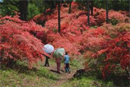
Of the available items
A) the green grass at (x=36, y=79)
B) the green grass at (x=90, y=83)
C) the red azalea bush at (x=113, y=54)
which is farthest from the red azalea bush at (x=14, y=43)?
the red azalea bush at (x=113, y=54)

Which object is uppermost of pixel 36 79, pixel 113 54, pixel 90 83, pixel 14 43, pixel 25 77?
pixel 14 43

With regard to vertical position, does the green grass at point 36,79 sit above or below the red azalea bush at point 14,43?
A: below

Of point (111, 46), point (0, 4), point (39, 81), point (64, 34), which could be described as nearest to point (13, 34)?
point (39, 81)

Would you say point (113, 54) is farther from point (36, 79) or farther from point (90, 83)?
point (36, 79)

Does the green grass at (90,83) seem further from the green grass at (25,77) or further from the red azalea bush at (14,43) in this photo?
the red azalea bush at (14,43)

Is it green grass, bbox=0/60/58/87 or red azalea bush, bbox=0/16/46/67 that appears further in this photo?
red azalea bush, bbox=0/16/46/67

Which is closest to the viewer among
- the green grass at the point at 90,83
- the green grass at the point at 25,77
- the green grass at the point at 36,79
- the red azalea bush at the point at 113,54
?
the green grass at the point at 25,77

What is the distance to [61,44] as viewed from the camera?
1719cm

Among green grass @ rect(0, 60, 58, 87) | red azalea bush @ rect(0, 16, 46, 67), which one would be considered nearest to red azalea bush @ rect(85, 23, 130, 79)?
green grass @ rect(0, 60, 58, 87)

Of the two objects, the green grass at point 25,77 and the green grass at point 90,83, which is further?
the green grass at point 90,83

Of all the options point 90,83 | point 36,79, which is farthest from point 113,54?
point 36,79

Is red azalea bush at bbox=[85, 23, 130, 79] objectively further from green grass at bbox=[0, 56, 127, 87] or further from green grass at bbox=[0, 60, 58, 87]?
green grass at bbox=[0, 60, 58, 87]

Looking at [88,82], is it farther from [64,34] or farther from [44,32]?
[64,34]

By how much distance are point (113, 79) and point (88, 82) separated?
4.56 feet
